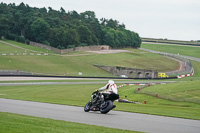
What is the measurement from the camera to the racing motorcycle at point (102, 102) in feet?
75.6

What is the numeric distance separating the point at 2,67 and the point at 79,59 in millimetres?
39620

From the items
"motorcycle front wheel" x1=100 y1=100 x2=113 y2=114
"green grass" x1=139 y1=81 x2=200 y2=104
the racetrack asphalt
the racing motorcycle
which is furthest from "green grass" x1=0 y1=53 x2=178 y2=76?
the racetrack asphalt

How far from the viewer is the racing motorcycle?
75.6ft

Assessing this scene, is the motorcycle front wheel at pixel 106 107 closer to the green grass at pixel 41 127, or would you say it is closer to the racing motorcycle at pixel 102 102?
the racing motorcycle at pixel 102 102

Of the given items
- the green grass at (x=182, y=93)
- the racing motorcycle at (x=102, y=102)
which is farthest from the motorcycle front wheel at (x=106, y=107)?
the green grass at (x=182, y=93)

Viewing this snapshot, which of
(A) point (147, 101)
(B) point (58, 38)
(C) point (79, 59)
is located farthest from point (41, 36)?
(A) point (147, 101)

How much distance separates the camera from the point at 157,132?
16234mm

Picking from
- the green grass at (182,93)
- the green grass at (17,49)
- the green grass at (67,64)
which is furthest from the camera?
the green grass at (17,49)

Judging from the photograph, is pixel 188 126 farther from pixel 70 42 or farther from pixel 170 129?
pixel 70 42

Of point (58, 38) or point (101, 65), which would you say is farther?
point (58, 38)

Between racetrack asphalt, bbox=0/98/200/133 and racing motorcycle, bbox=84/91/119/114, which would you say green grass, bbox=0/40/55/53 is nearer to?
racing motorcycle, bbox=84/91/119/114

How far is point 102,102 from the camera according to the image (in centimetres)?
2361

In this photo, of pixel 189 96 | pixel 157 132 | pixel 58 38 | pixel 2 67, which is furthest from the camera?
pixel 58 38

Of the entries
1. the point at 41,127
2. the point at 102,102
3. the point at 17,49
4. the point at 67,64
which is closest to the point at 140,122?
the point at 102,102
